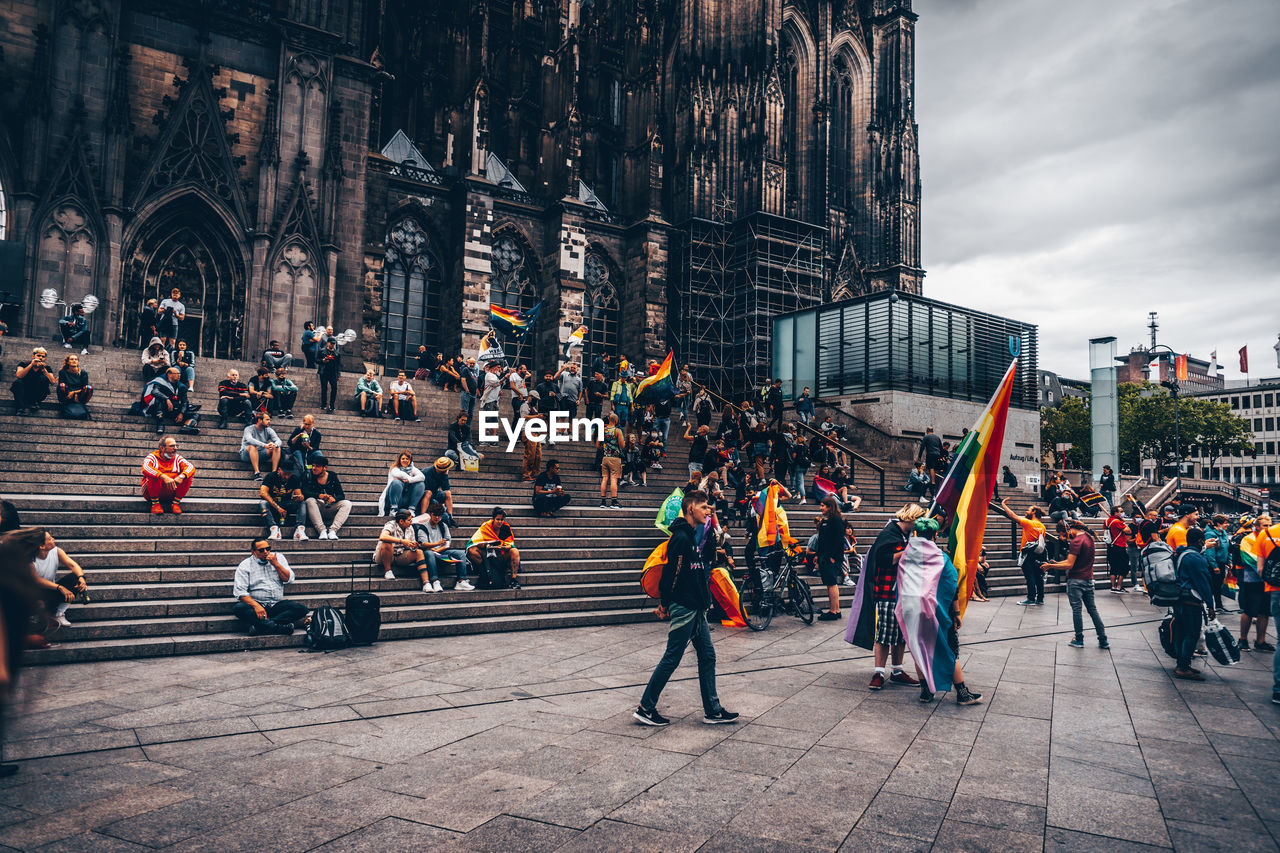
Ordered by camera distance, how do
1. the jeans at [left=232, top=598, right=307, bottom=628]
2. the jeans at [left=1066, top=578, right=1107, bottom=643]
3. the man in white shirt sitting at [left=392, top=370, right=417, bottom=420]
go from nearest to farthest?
the jeans at [left=232, top=598, right=307, bottom=628] → the jeans at [left=1066, top=578, right=1107, bottom=643] → the man in white shirt sitting at [left=392, top=370, right=417, bottom=420]

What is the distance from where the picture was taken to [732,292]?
38.5 metres

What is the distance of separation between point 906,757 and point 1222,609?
1324 cm

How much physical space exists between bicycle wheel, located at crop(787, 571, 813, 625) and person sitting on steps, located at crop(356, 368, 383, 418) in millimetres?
11180

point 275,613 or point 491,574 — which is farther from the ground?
point 491,574

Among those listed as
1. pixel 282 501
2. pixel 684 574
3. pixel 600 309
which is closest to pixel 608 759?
pixel 684 574

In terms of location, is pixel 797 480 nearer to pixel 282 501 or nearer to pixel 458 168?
pixel 282 501

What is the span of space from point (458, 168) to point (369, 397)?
18056 mm

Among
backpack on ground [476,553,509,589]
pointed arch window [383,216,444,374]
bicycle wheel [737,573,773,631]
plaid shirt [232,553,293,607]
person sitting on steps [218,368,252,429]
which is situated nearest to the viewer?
plaid shirt [232,553,293,607]

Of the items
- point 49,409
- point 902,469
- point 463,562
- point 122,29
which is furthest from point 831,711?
point 122,29

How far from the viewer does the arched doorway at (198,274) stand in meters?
24.6

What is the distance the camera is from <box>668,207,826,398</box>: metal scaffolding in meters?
37.3

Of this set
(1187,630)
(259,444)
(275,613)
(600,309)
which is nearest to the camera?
(1187,630)

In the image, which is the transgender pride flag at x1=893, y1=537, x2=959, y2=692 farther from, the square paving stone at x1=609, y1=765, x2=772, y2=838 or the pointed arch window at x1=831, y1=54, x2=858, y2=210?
the pointed arch window at x1=831, y1=54, x2=858, y2=210

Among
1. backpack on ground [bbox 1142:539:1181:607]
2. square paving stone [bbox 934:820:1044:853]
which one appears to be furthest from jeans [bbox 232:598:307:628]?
backpack on ground [bbox 1142:539:1181:607]
